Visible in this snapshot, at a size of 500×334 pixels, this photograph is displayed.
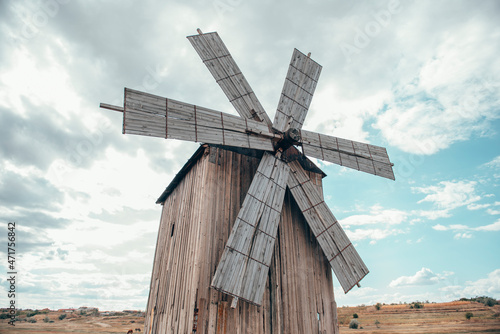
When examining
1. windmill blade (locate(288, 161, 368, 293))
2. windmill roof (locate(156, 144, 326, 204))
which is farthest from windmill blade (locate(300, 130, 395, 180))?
windmill blade (locate(288, 161, 368, 293))

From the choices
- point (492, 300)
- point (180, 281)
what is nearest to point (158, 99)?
point (180, 281)

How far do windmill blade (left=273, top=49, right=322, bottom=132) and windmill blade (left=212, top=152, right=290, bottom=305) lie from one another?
→ 1524 millimetres

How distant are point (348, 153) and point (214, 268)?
5.82 m

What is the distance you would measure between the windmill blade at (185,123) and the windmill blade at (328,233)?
4.69 feet

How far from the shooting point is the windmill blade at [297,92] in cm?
845

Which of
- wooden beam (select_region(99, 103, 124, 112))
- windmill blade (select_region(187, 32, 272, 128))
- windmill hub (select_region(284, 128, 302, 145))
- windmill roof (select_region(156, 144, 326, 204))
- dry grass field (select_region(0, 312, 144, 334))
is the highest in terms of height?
windmill blade (select_region(187, 32, 272, 128))

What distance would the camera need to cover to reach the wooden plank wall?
5.79m

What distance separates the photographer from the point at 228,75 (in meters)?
8.19

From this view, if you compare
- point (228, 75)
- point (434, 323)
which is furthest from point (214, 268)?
point (434, 323)

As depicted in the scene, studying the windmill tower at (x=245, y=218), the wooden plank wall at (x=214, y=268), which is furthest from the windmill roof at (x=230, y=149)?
the wooden plank wall at (x=214, y=268)

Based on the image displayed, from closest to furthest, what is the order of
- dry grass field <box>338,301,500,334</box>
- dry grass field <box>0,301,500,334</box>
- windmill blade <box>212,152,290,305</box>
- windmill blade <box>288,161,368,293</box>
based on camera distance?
windmill blade <box>212,152,290,305</box> → windmill blade <box>288,161,368,293</box> → dry grass field <box>0,301,500,334</box> → dry grass field <box>338,301,500,334</box>

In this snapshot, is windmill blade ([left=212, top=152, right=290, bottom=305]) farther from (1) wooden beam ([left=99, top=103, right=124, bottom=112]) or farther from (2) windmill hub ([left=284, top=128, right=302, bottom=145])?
(1) wooden beam ([left=99, top=103, right=124, bottom=112])

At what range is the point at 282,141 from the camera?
309 inches

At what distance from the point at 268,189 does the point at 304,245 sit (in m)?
2.15
